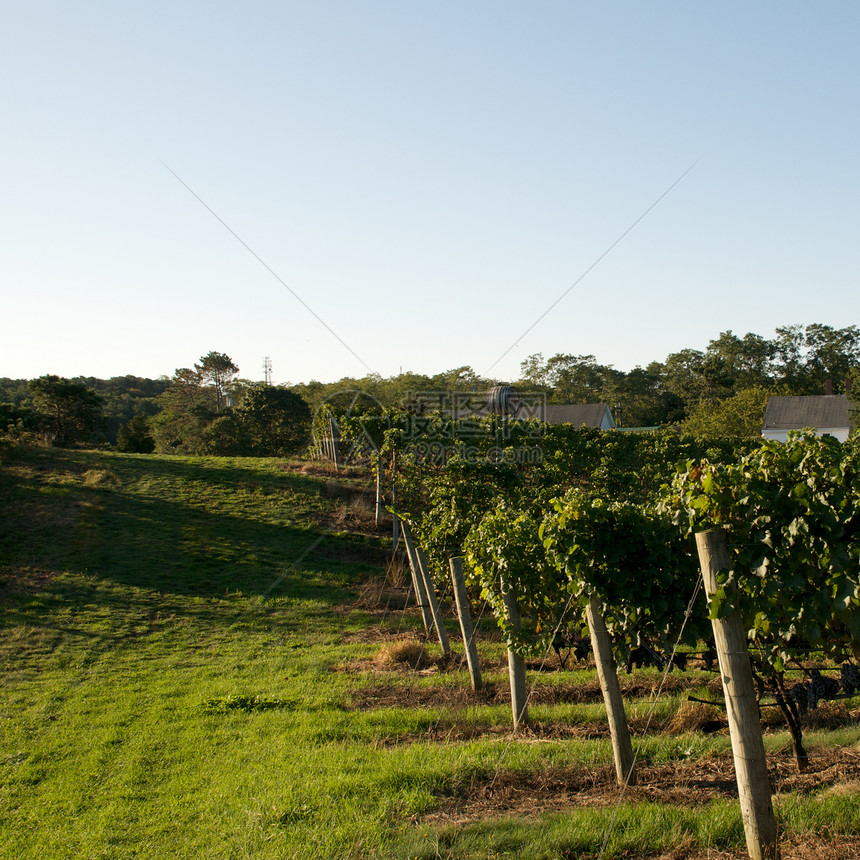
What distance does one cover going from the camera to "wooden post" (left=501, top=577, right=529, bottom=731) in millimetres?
7961

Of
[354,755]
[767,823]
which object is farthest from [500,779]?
[767,823]

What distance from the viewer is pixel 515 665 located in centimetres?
811

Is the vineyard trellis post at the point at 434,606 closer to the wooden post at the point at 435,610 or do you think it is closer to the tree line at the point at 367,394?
the wooden post at the point at 435,610

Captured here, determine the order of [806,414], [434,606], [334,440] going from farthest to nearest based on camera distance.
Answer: [806,414], [334,440], [434,606]

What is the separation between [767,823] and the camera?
4168 millimetres

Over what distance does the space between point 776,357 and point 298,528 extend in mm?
81324

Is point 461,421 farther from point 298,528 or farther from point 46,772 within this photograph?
point 46,772

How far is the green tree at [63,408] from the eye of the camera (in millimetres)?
34188

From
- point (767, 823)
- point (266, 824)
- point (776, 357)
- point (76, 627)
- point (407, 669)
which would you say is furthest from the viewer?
point (776, 357)

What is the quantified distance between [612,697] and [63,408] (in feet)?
119

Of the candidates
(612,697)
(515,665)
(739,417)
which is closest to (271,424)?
(515,665)

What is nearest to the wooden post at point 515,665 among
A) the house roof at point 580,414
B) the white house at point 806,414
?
the house roof at point 580,414

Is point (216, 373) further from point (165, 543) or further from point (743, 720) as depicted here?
point (743, 720)

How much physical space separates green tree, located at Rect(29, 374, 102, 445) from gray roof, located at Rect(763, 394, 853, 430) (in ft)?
162
